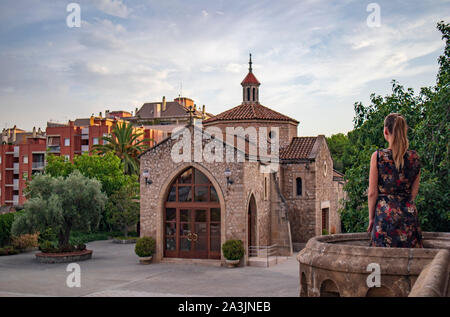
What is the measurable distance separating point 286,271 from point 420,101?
8.73 m

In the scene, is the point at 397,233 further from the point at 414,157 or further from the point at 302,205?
the point at 302,205

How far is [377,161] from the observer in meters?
5.94

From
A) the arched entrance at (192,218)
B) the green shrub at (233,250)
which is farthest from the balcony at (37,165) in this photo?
the green shrub at (233,250)

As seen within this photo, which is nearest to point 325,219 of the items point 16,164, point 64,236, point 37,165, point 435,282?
point 64,236

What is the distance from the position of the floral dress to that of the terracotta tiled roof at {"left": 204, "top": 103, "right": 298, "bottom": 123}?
23.2 metres

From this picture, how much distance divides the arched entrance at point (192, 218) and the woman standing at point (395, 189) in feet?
52.7

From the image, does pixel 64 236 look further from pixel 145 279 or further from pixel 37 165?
pixel 37 165

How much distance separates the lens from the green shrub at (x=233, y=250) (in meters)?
20.6

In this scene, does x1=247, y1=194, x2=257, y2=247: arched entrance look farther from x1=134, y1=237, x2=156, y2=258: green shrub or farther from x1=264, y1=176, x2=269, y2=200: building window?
x1=134, y1=237, x2=156, y2=258: green shrub

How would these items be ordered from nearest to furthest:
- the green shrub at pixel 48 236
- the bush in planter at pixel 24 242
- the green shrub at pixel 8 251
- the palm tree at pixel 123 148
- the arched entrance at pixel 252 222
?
the arched entrance at pixel 252 222
the green shrub at pixel 48 236
the green shrub at pixel 8 251
the bush in planter at pixel 24 242
the palm tree at pixel 123 148

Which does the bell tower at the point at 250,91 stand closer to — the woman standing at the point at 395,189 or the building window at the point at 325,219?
the building window at the point at 325,219

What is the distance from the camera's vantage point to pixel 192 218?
72.5 feet

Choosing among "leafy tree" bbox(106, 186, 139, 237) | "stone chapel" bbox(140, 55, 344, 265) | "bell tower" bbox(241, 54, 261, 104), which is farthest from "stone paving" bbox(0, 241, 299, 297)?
"bell tower" bbox(241, 54, 261, 104)
